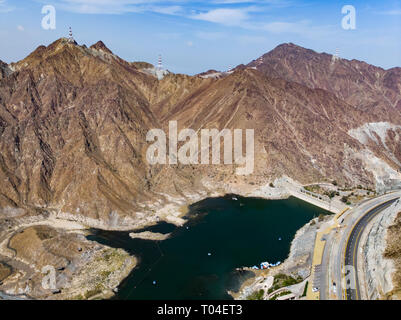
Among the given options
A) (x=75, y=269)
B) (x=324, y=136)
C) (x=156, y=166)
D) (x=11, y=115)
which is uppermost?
(x=11, y=115)

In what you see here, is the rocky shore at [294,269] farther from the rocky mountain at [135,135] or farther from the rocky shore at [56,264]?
the rocky mountain at [135,135]

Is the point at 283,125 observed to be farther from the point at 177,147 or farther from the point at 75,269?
the point at 75,269

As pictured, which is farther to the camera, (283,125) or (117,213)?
(283,125)

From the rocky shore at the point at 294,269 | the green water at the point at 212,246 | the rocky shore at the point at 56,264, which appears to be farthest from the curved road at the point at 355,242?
the rocky shore at the point at 56,264

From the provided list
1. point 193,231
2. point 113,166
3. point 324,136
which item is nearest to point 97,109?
point 113,166

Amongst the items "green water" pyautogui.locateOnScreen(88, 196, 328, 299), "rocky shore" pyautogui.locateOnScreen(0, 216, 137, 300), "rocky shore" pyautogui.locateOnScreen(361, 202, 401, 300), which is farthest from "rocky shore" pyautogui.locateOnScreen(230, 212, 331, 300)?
"rocky shore" pyautogui.locateOnScreen(0, 216, 137, 300)

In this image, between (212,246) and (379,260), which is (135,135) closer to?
(212,246)

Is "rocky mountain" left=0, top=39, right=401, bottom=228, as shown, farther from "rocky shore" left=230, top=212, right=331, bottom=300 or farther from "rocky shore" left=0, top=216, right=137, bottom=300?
"rocky shore" left=230, top=212, right=331, bottom=300
